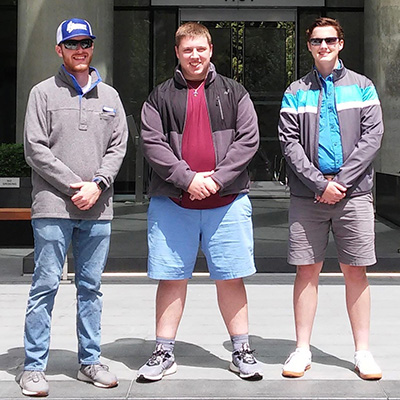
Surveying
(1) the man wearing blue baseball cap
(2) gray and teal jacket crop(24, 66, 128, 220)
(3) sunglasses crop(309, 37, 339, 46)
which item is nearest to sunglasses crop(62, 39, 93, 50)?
(1) the man wearing blue baseball cap

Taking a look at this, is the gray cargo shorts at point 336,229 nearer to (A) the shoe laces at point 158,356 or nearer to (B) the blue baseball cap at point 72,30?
(A) the shoe laces at point 158,356

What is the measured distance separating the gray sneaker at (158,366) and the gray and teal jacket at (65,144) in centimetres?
92

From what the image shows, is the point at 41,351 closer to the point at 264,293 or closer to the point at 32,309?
the point at 32,309

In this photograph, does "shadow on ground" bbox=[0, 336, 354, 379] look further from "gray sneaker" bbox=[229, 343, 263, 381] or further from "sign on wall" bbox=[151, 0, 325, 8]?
"sign on wall" bbox=[151, 0, 325, 8]

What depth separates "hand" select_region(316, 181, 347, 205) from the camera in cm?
521

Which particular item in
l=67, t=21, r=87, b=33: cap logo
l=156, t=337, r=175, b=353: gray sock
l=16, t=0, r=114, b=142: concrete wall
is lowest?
l=156, t=337, r=175, b=353: gray sock

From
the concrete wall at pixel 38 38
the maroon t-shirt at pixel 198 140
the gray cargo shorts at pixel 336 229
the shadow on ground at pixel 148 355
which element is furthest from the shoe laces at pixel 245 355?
the concrete wall at pixel 38 38

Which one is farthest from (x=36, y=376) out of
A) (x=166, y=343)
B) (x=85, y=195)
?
(x=85, y=195)

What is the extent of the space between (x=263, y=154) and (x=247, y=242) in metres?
14.7

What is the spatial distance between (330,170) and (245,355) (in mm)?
1253

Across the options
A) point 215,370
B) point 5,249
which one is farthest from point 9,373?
point 5,249

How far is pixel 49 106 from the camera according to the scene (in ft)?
16.6

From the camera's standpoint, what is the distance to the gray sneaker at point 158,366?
5238mm

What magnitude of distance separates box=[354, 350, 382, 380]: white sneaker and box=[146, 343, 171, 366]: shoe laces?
46.3 inches
